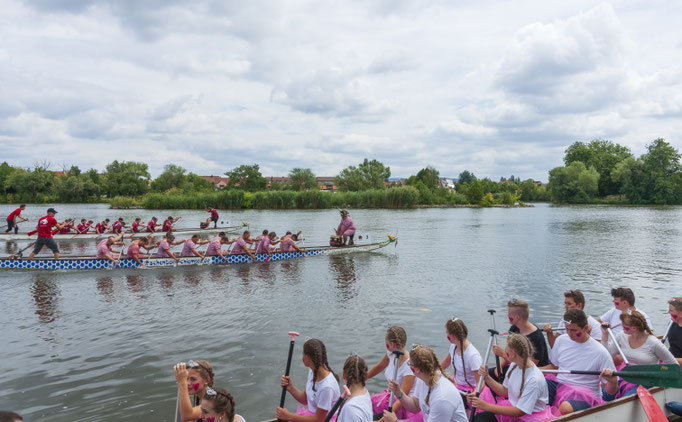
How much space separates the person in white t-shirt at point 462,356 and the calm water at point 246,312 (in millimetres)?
2302

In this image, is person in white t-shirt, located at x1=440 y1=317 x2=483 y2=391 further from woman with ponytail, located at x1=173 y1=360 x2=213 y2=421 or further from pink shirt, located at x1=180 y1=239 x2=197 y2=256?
pink shirt, located at x1=180 y1=239 x2=197 y2=256

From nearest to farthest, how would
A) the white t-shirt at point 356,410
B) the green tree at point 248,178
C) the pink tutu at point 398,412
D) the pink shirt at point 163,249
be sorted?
the white t-shirt at point 356,410, the pink tutu at point 398,412, the pink shirt at point 163,249, the green tree at point 248,178

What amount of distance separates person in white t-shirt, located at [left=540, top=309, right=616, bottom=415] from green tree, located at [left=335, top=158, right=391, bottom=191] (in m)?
86.4

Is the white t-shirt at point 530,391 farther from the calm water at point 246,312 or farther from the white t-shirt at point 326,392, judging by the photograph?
the calm water at point 246,312

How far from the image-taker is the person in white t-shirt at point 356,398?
151 inches

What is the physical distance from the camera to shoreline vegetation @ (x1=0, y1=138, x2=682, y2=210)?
2463 inches

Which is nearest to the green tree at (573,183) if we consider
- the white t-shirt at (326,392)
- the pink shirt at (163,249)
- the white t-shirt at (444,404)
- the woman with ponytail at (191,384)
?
the pink shirt at (163,249)

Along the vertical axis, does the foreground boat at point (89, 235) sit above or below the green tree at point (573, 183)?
below

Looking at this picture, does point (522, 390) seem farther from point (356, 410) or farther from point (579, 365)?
point (356, 410)

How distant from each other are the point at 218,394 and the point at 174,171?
10917 cm

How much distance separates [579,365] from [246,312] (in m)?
8.33

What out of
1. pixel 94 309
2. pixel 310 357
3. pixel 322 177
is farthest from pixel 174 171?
pixel 310 357

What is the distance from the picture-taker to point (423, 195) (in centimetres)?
7419

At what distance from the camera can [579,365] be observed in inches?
194
